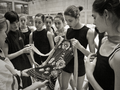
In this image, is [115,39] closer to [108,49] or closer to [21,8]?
[108,49]

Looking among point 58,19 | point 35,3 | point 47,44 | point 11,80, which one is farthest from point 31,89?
point 35,3

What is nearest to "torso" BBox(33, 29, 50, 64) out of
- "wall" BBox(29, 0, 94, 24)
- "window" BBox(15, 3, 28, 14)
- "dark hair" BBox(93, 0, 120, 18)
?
"dark hair" BBox(93, 0, 120, 18)

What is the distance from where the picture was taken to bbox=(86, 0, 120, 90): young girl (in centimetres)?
63

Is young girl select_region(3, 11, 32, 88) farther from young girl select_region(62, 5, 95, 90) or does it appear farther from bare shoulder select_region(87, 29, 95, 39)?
bare shoulder select_region(87, 29, 95, 39)

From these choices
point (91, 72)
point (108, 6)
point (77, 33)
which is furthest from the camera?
point (77, 33)

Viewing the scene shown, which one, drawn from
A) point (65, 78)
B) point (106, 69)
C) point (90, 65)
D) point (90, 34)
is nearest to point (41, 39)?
point (65, 78)

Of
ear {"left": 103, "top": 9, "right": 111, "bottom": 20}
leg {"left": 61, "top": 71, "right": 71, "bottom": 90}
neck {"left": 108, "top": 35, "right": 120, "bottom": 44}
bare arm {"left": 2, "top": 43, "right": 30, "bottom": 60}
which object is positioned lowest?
leg {"left": 61, "top": 71, "right": 71, "bottom": 90}

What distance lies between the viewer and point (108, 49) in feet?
2.52

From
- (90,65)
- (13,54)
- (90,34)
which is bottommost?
(13,54)

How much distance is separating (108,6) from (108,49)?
0.27 metres

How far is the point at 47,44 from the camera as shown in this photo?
2088 mm

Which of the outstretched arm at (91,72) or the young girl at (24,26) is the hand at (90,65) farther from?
the young girl at (24,26)

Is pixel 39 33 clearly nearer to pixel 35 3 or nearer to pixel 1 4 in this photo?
pixel 1 4

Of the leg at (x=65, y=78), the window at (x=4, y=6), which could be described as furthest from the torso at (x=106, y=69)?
the window at (x=4, y=6)
